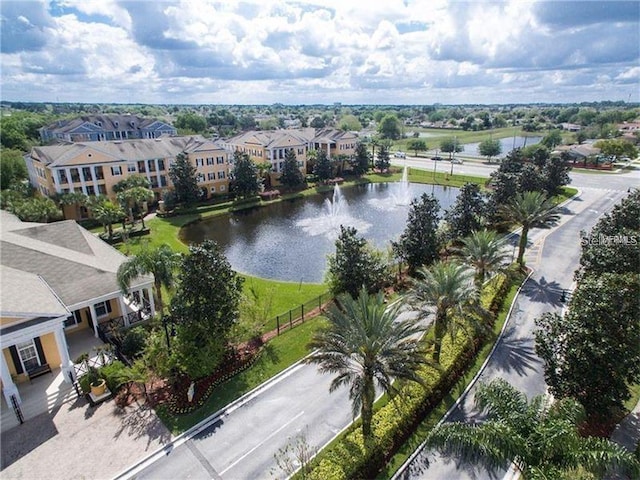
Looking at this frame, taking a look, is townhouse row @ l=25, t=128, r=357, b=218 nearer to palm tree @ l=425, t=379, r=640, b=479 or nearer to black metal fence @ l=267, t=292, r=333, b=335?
black metal fence @ l=267, t=292, r=333, b=335

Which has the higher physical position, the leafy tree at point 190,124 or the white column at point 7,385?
the leafy tree at point 190,124

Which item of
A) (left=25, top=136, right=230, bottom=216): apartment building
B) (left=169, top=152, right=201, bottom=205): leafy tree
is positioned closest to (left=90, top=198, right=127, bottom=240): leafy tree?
(left=25, top=136, right=230, bottom=216): apartment building

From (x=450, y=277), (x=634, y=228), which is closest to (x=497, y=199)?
(x=634, y=228)

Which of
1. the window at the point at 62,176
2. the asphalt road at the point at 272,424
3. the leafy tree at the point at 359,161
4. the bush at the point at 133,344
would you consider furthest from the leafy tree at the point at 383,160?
the bush at the point at 133,344

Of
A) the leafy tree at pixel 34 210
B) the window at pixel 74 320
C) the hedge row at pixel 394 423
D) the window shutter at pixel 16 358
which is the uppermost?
the leafy tree at pixel 34 210

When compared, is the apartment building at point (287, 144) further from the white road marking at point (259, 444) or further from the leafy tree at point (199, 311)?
the white road marking at point (259, 444)

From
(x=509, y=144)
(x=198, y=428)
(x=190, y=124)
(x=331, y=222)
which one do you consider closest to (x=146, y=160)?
(x=331, y=222)

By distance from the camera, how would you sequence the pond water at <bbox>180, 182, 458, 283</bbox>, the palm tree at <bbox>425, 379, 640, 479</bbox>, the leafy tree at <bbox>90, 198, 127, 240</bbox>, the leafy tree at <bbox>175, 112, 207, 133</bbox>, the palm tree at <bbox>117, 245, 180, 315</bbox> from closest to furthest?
the palm tree at <bbox>425, 379, 640, 479</bbox>
the palm tree at <bbox>117, 245, 180, 315</bbox>
the pond water at <bbox>180, 182, 458, 283</bbox>
the leafy tree at <bbox>90, 198, 127, 240</bbox>
the leafy tree at <bbox>175, 112, 207, 133</bbox>
